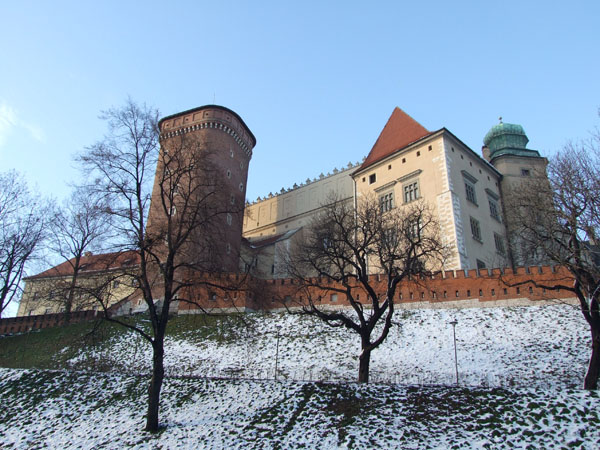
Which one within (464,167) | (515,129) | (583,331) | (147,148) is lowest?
(583,331)

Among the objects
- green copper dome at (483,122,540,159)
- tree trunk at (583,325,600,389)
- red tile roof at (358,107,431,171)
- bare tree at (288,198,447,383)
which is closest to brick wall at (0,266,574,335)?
bare tree at (288,198,447,383)

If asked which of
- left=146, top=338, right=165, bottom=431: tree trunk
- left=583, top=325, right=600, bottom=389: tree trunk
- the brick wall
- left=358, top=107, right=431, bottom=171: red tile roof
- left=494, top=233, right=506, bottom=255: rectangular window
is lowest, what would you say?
left=146, top=338, right=165, bottom=431: tree trunk

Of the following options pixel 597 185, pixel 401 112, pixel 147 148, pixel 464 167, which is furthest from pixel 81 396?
pixel 401 112

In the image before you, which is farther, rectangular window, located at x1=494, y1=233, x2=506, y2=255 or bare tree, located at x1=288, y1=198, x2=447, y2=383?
rectangular window, located at x1=494, y1=233, x2=506, y2=255

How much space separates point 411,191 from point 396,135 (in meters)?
6.34

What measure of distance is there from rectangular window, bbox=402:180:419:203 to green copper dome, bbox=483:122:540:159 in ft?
36.5

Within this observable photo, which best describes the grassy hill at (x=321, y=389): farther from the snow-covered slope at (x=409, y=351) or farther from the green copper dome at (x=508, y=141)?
the green copper dome at (x=508, y=141)

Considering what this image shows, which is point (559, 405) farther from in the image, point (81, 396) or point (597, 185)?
point (81, 396)

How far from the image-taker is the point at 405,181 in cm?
3259

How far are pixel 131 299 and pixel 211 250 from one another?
19.4 meters

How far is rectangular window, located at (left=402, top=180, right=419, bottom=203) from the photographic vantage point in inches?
1248

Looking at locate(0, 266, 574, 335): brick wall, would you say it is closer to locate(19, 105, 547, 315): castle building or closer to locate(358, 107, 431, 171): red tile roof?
locate(19, 105, 547, 315): castle building

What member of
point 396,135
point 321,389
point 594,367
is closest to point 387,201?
point 396,135

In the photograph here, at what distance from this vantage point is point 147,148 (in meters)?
15.8
